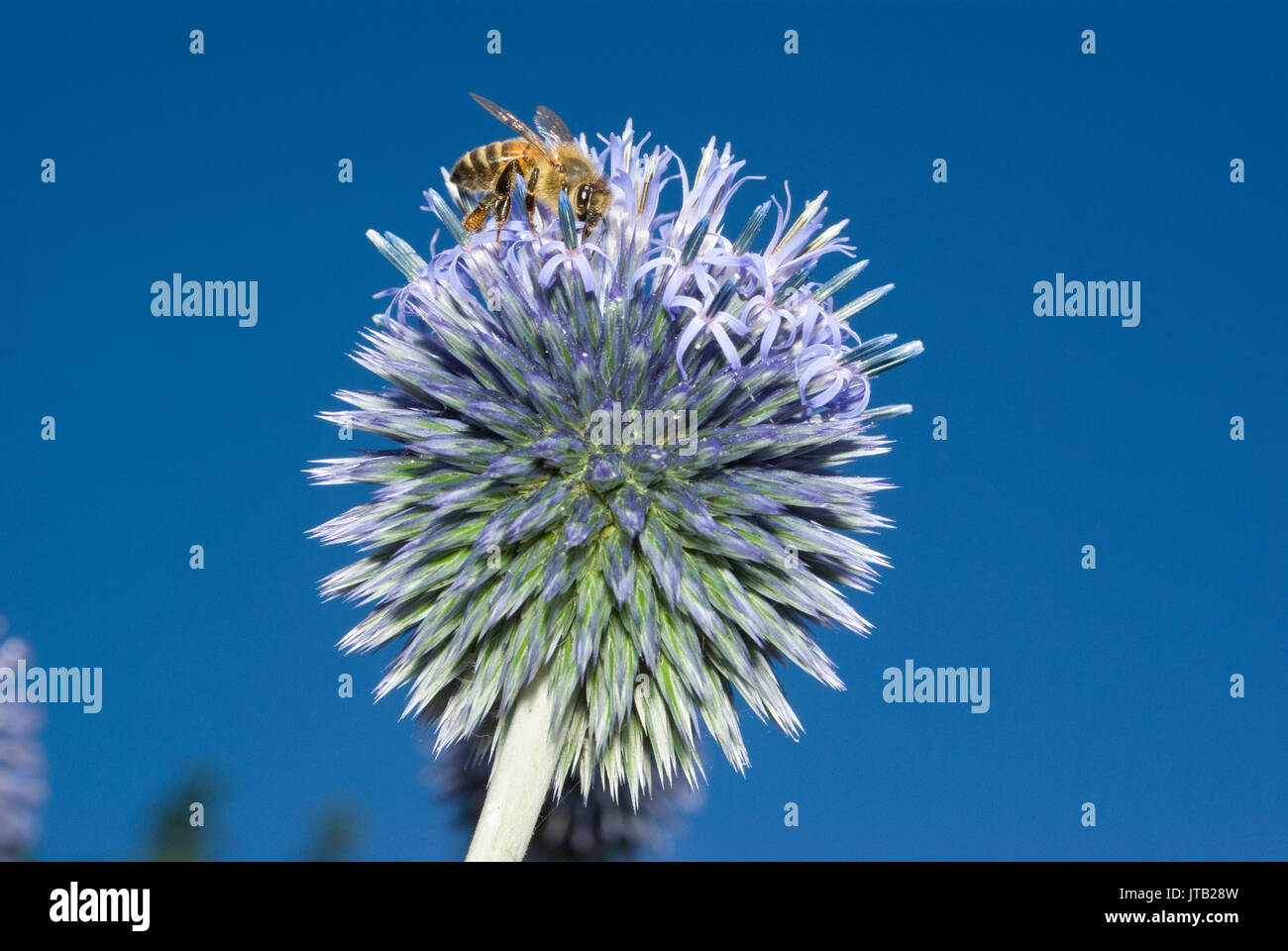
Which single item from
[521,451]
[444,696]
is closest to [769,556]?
[521,451]

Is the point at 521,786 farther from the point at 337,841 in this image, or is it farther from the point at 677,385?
the point at 337,841

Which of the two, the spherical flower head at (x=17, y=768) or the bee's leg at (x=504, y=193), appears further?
the spherical flower head at (x=17, y=768)

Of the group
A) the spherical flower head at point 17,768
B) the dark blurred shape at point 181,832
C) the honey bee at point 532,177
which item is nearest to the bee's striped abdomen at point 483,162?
the honey bee at point 532,177

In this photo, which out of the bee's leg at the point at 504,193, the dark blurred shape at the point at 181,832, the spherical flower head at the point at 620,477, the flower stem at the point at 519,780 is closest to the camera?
the flower stem at the point at 519,780

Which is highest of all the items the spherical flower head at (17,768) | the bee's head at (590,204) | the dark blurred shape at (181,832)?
the bee's head at (590,204)

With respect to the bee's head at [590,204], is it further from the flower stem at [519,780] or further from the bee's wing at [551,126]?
the flower stem at [519,780]

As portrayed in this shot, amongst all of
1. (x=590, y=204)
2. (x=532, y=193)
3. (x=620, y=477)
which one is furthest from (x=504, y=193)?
(x=620, y=477)

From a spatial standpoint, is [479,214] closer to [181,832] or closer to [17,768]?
[17,768]
